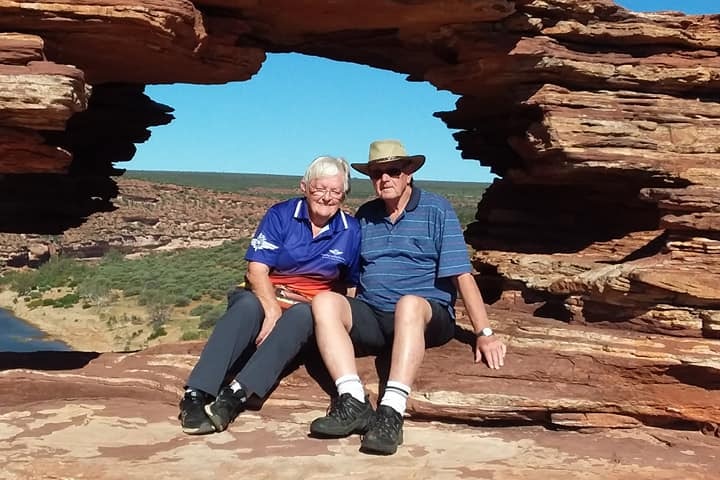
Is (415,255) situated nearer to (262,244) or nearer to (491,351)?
(491,351)

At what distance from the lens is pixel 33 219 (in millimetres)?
10688

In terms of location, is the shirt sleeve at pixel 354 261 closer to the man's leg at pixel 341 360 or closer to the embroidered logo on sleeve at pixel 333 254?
the embroidered logo on sleeve at pixel 333 254

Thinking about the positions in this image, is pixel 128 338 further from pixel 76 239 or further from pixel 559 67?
pixel 76 239

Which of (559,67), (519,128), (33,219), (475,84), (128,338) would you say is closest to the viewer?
(559,67)

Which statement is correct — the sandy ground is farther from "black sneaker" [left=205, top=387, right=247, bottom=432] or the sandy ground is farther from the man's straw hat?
the man's straw hat

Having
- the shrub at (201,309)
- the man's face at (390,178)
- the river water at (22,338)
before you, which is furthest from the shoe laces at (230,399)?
the shrub at (201,309)

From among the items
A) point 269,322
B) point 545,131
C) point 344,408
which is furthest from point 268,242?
point 545,131

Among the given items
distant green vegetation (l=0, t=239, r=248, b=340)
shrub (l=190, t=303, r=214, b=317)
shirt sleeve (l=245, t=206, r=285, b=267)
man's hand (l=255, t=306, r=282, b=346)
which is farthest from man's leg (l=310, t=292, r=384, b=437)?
shrub (l=190, t=303, r=214, b=317)

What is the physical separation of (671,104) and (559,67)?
122 cm

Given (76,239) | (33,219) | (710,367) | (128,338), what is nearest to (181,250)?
(76,239)

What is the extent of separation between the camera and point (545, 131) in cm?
796

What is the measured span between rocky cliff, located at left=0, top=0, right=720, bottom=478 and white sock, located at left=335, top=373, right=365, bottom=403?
798mm

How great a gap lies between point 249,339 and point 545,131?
3.89 meters

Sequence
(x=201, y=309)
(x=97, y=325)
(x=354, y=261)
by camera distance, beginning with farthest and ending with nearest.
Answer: (x=201, y=309)
(x=97, y=325)
(x=354, y=261)
